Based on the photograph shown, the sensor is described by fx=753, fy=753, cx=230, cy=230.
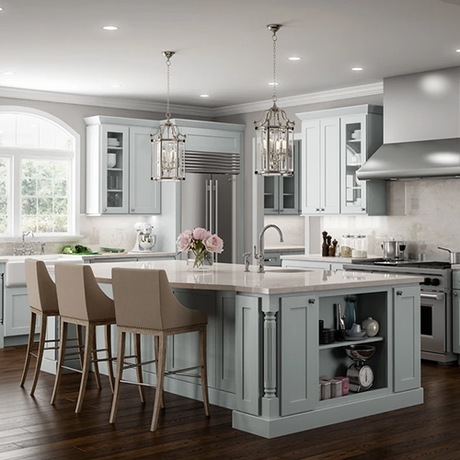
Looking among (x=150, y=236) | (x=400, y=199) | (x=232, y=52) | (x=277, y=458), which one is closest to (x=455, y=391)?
(x=277, y=458)

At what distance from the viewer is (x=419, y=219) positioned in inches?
289

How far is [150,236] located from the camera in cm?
865

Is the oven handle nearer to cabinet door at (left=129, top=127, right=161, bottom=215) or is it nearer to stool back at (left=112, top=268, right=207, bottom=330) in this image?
stool back at (left=112, top=268, right=207, bottom=330)

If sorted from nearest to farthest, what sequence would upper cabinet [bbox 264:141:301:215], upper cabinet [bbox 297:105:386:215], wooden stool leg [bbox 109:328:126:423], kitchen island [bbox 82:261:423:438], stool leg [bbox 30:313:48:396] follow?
kitchen island [bbox 82:261:423:438] → wooden stool leg [bbox 109:328:126:423] → stool leg [bbox 30:313:48:396] → upper cabinet [bbox 297:105:386:215] → upper cabinet [bbox 264:141:301:215]

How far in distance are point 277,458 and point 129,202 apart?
5123 millimetres

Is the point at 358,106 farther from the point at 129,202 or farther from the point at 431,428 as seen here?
the point at 431,428

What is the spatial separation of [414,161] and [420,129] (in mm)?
325

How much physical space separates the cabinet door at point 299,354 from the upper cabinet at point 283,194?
5.83 m

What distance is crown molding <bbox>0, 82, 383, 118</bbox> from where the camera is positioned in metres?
7.87

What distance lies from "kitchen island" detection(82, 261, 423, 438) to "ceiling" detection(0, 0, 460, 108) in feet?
5.71

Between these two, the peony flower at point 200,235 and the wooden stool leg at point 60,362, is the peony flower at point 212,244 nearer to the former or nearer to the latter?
the peony flower at point 200,235

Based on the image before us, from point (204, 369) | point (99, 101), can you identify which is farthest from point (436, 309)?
point (99, 101)

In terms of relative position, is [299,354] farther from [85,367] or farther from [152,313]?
[85,367]

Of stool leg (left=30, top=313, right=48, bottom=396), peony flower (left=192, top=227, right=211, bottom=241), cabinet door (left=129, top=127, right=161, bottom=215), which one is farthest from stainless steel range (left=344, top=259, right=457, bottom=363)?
cabinet door (left=129, top=127, right=161, bottom=215)
